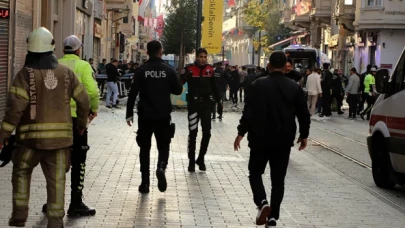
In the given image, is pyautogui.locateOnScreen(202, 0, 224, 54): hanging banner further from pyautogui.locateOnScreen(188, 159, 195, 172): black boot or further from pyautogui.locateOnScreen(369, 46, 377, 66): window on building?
pyautogui.locateOnScreen(369, 46, 377, 66): window on building

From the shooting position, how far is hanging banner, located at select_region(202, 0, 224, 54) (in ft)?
96.4

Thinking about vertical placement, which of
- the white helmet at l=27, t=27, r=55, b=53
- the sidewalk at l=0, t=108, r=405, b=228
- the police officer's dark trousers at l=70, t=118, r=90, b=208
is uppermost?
the white helmet at l=27, t=27, r=55, b=53

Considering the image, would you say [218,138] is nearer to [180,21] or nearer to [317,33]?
[180,21]

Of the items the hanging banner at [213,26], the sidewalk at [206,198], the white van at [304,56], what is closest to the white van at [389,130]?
the sidewalk at [206,198]

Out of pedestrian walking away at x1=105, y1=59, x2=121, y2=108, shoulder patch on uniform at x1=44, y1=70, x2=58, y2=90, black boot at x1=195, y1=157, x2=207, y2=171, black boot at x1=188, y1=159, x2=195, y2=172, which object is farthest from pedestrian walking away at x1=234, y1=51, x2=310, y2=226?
pedestrian walking away at x1=105, y1=59, x2=121, y2=108

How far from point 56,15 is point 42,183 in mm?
18924

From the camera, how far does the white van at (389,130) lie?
39.7 ft

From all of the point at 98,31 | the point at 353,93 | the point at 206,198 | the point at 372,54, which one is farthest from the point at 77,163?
the point at 372,54

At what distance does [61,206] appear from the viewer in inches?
293

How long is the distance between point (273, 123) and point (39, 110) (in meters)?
2.29

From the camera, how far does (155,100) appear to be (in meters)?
10.9

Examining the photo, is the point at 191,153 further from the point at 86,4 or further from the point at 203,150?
the point at 86,4

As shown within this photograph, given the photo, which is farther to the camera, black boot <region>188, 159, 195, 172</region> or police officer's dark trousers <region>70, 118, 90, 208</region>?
black boot <region>188, 159, 195, 172</region>

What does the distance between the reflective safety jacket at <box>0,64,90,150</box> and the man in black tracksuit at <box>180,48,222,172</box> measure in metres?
6.18
